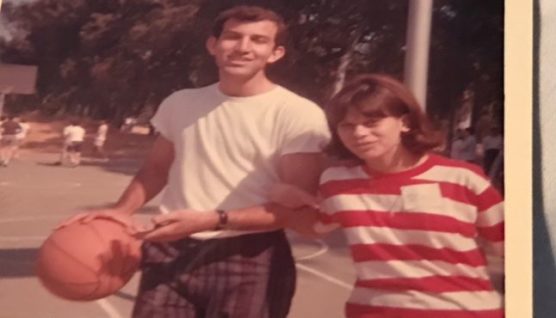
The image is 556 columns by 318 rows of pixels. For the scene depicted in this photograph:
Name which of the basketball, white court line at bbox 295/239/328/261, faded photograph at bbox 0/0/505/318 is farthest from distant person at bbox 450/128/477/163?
the basketball

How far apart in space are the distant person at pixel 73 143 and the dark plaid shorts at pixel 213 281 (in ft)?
0.27

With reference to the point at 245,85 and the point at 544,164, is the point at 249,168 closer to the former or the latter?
the point at 245,85

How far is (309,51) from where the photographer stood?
0.53m

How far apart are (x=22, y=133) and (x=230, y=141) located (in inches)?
5.9

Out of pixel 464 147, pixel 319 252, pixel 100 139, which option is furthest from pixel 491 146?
pixel 100 139

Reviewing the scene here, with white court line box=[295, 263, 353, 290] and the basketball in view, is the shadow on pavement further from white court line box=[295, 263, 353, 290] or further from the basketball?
white court line box=[295, 263, 353, 290]

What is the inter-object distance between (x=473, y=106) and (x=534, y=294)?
0.14 meters

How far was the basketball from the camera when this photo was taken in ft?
1.61

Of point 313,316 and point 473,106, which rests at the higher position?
point 473,106

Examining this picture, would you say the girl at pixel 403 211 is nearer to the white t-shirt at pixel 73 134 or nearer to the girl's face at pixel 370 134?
the girl's face at pixel 370 134

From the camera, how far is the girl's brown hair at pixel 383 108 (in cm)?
52

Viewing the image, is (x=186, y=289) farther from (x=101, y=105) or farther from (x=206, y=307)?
(x=101, y=105)

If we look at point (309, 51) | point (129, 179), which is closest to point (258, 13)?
point (309, 51)

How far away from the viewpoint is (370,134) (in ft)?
1.69
